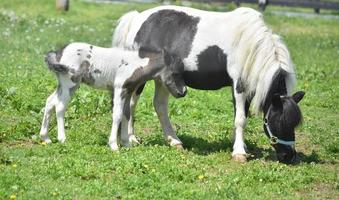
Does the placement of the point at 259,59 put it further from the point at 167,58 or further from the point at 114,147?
the point at 114,147

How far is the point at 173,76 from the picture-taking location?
356 inches

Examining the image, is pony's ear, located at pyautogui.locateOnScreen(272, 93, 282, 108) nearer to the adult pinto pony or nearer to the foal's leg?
the adult pinto pony

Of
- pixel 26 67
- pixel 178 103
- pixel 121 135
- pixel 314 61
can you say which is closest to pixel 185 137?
pixel 121 135

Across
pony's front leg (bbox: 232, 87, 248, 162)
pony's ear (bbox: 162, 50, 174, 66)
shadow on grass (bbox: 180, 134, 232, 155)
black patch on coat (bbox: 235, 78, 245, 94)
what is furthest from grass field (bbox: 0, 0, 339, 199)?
pony's ear (bbox: 162, 50, 174, 66)

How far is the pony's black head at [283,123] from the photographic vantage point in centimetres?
858

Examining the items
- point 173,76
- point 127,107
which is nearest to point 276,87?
point 173,76

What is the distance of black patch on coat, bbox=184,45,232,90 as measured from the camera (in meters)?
9.01

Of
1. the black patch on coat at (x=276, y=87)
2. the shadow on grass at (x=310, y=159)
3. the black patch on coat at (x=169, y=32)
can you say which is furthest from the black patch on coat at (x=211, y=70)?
the shadow on grass at (x=310, y=159)

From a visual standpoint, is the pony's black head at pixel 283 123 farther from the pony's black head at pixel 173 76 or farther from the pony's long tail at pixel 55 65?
the pony's long tail at pixel 55 65

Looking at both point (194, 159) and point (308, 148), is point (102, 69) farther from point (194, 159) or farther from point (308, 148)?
point (308, 148)

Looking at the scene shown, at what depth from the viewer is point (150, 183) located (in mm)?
7355

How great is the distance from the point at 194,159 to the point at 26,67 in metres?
6.26

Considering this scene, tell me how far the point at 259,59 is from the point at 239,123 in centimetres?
A: 91

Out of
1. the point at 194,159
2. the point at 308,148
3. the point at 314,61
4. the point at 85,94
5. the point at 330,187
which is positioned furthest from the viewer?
the point at 314,61
